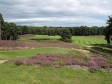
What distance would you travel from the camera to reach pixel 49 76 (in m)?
23.3

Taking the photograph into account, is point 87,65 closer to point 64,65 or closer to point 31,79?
point 64,65

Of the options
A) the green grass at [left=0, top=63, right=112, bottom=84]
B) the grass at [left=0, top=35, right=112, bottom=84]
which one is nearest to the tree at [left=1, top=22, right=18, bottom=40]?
the grass at [left=0, top=35, right=112, bottom=84]

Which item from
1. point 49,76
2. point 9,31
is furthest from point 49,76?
point 9,31

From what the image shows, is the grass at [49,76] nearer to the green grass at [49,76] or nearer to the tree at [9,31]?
the green grass at [49,76]

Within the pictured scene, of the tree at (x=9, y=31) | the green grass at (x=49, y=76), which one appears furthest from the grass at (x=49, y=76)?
the tree at (x=9, y=31)

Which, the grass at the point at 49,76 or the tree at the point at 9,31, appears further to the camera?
the tree at the point at 9,31

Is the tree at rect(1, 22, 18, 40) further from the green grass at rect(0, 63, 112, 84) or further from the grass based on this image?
the green grass at rect(0, 63, 112, 84)

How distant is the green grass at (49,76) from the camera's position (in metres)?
21.1

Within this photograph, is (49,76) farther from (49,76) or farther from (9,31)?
(9,31)

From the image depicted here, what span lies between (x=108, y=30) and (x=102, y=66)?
74.9m

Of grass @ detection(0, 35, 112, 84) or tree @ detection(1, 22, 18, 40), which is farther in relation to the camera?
tree @ detection(1, 22, 18, 40)

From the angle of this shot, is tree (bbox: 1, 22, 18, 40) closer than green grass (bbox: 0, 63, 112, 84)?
No

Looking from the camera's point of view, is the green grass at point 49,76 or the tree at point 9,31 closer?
the green grass at point 49,76

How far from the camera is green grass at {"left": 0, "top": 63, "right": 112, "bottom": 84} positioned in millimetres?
21109
